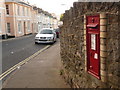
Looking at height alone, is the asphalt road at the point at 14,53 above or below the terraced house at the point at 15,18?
below

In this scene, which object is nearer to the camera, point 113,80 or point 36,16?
point 113,80

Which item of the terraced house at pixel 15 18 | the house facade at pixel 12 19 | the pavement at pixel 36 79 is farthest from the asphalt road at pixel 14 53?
the terraced house at pixel 15 18

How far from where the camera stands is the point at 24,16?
131ft

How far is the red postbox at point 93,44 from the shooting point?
10.4ft

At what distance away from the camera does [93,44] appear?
11.1 ft

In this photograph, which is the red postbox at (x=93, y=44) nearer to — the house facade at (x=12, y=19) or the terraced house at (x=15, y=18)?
the house facade at (x=12, y=19)

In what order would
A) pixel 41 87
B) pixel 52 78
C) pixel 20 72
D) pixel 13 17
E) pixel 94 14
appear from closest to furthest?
pixel 94 14 → pixel 41 87 → pixel 52 78 → pixel 20 72 → pixel 13 17

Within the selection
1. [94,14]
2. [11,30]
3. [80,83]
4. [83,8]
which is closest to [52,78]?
[80,83]

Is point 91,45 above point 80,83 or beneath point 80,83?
above

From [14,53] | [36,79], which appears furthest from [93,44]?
[14,53]

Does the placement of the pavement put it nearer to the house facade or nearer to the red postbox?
the red postbox

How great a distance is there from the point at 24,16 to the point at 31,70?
33.4 metres

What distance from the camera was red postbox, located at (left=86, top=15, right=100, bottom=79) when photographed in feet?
10.4

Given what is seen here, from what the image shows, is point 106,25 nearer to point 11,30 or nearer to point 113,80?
point 113,80
